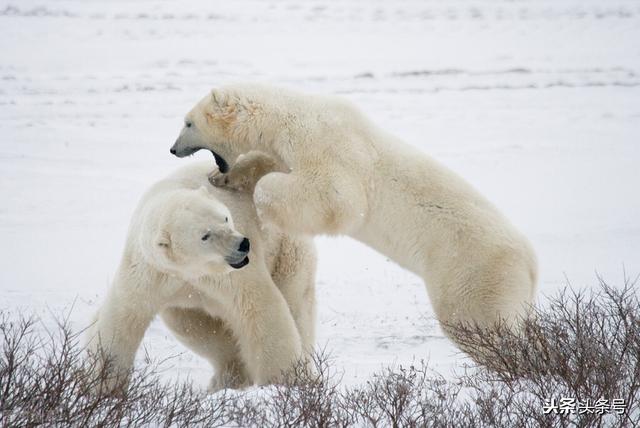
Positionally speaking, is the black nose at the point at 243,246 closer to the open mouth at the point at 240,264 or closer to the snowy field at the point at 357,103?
the open mouth at the point at 240,264

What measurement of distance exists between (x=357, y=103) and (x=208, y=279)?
937 centimetres

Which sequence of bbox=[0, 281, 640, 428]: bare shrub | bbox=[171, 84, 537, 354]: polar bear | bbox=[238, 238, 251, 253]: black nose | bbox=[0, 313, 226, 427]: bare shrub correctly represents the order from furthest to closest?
bbox=[171, 84, 537, 354]: polar bear, bbox=[238, 238, 251, 253]: black nose, bbox=[0, 281, 640, 428]: bare shrub, bbox=[0, 313, 226, 427]: bare shrub

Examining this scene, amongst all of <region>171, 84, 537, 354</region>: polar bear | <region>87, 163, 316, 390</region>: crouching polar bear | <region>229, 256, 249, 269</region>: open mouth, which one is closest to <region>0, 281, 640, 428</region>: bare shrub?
<region>87, 163, 316, 390</region>: crouching polar bear

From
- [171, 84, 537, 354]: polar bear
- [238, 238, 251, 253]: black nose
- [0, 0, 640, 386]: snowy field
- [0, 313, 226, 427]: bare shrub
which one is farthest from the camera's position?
[0, 0, 640, 386]: snowy field

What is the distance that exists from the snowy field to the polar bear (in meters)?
0.60

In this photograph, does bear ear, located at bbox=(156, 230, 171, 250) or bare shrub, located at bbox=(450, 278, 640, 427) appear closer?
bare shrub, located at bbox=(450, 278, 640, 427)

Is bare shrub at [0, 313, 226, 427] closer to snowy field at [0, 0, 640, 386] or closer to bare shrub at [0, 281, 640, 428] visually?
bare shrub at [0, 281, 640, 428]

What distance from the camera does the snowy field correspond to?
303 inches

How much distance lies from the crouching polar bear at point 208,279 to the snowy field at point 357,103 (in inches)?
31.9

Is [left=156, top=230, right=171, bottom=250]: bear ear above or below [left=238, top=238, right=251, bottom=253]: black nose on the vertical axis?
below

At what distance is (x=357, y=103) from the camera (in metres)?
13.6

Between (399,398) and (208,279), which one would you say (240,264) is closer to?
(208,279)

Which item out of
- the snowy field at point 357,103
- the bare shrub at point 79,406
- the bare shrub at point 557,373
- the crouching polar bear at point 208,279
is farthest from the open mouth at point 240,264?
the snowy field at point 357,103

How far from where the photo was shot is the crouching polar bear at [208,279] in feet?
13.9
